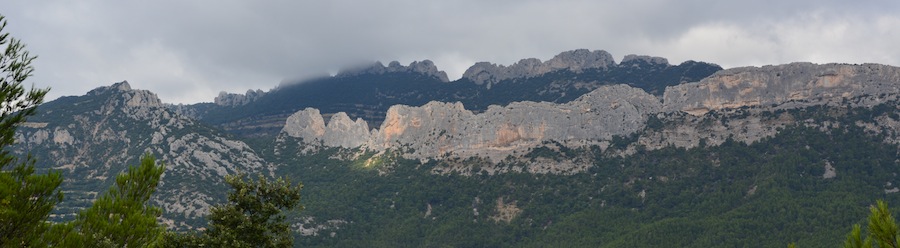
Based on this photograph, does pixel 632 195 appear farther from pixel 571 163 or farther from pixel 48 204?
pixel 48 204

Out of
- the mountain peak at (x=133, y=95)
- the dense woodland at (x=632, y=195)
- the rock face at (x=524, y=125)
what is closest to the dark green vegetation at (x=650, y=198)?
the dense woodland at (x=632, y=195)

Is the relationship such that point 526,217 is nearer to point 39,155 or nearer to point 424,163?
point 424,163

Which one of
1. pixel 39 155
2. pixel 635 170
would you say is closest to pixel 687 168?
pixel 635 170

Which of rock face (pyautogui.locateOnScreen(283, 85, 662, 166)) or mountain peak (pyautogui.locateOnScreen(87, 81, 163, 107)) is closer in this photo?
rock face (pyautogui.locateOnScreen(283, 85, 662, 166))

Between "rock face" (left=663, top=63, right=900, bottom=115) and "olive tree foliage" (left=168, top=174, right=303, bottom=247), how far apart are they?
505 ft

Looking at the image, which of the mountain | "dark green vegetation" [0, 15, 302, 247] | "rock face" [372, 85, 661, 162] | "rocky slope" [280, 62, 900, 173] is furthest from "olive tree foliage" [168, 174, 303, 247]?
"rock face" [372, 85, 661, 162]

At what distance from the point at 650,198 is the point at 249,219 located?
123561 millimetres

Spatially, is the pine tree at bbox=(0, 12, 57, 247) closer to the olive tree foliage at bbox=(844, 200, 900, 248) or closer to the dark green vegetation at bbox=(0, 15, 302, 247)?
the dark green vegetation at bbox=(0, 15, 302, 247)

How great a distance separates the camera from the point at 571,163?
162125 mm

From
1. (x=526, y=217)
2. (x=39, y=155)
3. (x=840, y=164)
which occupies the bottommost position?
(x=526, y=217)

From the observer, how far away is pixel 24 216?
56.1ft

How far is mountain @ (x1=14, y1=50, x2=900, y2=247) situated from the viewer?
120312 millimetres

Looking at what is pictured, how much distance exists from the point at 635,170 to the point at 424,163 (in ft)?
196

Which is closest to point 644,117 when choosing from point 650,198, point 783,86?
point 783,86
